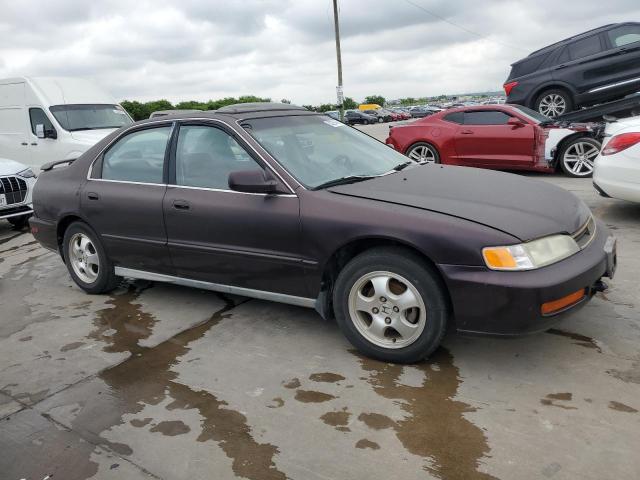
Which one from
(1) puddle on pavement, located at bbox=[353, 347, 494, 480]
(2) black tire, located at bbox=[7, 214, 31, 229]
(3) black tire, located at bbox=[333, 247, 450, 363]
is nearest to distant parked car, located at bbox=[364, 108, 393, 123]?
(2) black tire, located at bbox=[7, 214, 31, 229]

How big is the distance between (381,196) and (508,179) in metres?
1.12

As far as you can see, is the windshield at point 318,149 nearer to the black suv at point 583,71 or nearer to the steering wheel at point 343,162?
the steering wheel at point 343,162

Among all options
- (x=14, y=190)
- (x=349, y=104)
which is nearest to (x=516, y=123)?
(x=14, y=190)

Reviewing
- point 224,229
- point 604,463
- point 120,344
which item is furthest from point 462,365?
point 120,344

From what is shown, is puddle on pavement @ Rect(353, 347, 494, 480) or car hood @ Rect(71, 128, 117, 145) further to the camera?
car hood @ Rect(71, 128, 117, 145)

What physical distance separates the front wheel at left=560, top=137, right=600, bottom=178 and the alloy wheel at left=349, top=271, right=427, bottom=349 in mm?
7215

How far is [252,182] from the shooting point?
3.54 meters

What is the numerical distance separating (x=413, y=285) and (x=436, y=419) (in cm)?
72

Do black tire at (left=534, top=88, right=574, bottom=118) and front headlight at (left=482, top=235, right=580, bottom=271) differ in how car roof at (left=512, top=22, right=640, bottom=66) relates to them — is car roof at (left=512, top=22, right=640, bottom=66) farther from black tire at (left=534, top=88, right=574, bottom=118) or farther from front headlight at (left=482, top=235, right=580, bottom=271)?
front headlight at (left=482, top=235, right=580, bottom=271)

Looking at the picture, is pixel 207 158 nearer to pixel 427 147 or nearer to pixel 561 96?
pixel 427 147

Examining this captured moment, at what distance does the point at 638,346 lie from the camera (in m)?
3.35

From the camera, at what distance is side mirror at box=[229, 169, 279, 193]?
3539 millimetres

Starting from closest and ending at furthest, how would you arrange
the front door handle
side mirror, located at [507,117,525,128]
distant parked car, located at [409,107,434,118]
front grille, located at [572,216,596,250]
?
front grille, located at [572,216,596,250] < the front door handle < side mirror, located at [507,117,525,128] < distant parked car, located at [409,107,434,118]

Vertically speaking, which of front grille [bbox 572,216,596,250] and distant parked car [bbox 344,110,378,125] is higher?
distant parked car [bbox 344,110,378,125]
